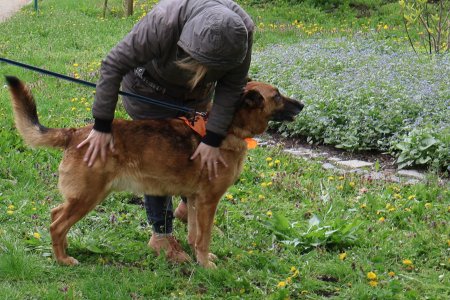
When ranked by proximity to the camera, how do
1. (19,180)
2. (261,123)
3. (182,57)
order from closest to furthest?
1. (182,57)
2. (261,123)
3. (19,180)

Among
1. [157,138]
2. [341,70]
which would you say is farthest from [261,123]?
[341,70]

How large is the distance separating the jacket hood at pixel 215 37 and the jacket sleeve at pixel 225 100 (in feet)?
1.23

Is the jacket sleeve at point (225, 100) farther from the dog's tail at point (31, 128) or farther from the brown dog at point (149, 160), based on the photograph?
the dog's tail at point (31, 128)

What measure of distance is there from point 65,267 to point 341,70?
6.29m

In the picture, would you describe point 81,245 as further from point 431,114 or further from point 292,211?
point 431,114

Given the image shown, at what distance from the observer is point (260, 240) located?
497 centimetres

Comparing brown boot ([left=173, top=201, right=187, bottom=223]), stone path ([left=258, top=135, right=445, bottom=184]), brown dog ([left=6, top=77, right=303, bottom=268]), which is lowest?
stone path ([left=258, top=135, right=445, bottom=184])

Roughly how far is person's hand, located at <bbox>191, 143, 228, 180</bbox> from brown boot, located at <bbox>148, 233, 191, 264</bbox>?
25.2 inches

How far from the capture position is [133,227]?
5230 millimetres

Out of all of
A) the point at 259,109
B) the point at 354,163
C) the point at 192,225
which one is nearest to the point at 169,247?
the point at 192,225

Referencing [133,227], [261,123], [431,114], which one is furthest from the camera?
[431,114]

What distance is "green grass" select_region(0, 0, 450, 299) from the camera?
4.15 metres

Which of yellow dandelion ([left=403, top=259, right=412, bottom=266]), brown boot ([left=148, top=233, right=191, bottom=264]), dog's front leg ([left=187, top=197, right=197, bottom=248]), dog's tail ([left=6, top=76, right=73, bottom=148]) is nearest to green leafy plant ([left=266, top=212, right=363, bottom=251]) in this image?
yellow dandelion ([left=403, top=259, right=412, bottom=266])

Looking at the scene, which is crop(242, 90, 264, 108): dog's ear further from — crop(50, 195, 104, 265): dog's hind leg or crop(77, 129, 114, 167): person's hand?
crop(50, 195, 104, 265): dog's hind leg
